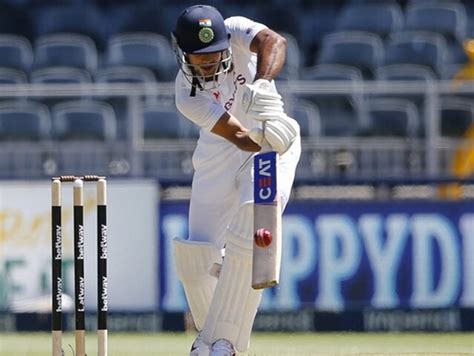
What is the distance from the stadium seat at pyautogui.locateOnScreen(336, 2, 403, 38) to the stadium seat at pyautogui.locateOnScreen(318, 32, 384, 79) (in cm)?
45

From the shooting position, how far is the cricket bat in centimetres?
436

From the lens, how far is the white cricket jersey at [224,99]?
461cm

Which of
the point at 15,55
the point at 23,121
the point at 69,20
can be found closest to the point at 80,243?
the point at 23,121

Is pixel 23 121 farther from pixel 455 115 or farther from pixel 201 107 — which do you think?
pixel 201 107

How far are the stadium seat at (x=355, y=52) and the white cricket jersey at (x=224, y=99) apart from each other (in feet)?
20.1

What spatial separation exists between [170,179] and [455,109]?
178cm

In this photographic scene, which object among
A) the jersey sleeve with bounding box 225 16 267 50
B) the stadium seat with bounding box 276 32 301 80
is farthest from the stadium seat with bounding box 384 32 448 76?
the jersey sleeve with bounding box 225 16 267 50

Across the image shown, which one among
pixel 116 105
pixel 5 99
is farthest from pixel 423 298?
pixel 5 99

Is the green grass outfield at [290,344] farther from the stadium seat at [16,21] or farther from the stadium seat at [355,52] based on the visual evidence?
the stadium seat at [16,21]

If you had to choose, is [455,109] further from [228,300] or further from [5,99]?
[228,300]

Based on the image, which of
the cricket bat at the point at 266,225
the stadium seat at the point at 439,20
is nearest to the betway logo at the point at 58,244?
the cricket bat at the point at 266,225

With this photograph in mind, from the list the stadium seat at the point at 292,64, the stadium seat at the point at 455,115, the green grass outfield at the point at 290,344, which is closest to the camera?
the green grass outfield at the point at 290,344

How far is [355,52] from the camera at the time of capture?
11.0m

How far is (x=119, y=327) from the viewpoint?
8.36 metres
